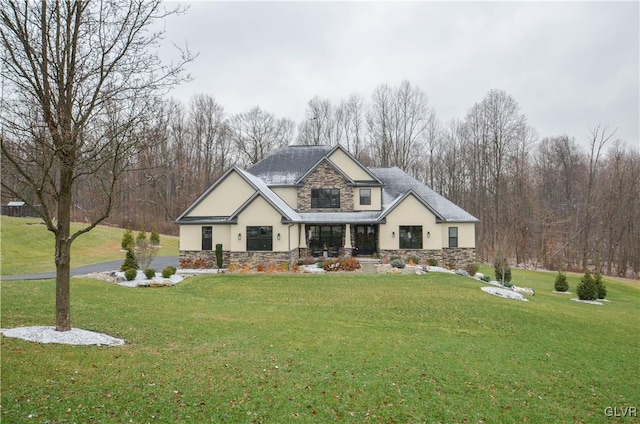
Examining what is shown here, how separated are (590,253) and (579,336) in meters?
31.5

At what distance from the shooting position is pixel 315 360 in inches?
333

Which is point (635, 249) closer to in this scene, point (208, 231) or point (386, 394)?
point (208, 231)

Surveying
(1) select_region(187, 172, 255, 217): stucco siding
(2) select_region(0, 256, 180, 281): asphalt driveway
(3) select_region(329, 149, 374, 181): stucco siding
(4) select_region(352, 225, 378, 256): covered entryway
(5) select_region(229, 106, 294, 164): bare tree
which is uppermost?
(5) select_region(229, 106, 294, 164): bare tree

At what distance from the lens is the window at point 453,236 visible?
27.3m

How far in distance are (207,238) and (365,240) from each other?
10.4 meters

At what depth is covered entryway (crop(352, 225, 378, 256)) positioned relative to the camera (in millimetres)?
27938

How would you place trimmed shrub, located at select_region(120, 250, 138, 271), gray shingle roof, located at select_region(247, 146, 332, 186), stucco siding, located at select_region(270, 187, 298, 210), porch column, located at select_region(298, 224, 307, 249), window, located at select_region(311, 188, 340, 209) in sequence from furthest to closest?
gray shingle roof, located at select_region(247, 146, 332, 186), stucco siding, located at select_region(270, 187, 298, 210), window, located at select_region(311, 188, 340, 209), porch column, located at select_region(298, 224, 307, 249), trimmed shrub, located at select_region(120, 250, 138, 271)

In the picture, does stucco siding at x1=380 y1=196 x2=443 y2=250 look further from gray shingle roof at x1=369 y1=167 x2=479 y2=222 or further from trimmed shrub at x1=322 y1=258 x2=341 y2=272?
trimmed shrub at x1=322 y1=258 x2=341 y2=272

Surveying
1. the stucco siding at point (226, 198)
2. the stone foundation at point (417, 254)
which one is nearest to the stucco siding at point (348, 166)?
the stone foundation at point (417, 254)

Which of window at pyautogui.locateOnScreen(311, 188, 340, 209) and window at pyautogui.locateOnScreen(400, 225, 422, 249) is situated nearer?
window at pyautogui.locateOnScreen(400, 225, 422, 249)

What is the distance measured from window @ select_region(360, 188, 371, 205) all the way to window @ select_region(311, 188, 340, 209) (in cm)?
163

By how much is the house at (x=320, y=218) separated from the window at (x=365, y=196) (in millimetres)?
69

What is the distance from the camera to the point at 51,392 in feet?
19.2

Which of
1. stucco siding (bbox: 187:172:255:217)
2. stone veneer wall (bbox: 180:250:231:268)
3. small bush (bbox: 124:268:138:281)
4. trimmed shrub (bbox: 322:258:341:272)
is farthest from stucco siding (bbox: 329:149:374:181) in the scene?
small bush (bbox: 124:268:138:281)
